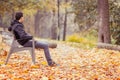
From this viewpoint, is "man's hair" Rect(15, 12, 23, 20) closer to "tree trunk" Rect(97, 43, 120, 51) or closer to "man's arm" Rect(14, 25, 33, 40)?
"man's arm" Rect(14, 25, 33, 40)

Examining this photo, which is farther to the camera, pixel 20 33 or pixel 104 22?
pixel 104 22

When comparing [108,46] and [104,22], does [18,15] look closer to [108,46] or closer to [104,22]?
[108,46]

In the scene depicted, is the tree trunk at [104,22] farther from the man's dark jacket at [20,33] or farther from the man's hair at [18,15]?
the man's dark jacket at [20,33]

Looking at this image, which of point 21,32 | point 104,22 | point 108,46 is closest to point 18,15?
point 21,32

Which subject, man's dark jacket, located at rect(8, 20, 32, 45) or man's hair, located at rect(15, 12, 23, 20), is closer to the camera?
man's dark jacket, located at rect(8, 20, 32, 45)

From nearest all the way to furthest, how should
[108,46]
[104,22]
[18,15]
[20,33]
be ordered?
1. [20,33]
2. [18,15]
3. [108,46]
4. [104,22]

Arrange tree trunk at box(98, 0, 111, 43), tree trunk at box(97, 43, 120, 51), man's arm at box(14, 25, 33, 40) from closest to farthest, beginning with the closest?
man's arm at box(14, 25, 33, 40) → tree trunk at box(97, 43, 120, 51) → tree trunk at box(98, 0, 111, 43)

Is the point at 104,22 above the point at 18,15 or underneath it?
underneath

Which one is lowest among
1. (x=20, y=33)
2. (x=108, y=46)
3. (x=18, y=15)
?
(x=108, y=46)

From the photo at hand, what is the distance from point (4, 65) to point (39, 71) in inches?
55.2

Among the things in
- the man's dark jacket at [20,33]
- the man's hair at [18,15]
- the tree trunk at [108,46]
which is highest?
the man's hair at [18,15]

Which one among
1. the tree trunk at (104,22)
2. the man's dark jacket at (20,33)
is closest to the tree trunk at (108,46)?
the tree trunk at (104,22)

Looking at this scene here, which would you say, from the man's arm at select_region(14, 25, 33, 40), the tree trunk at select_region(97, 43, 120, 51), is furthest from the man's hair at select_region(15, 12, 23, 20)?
the tree trunk at select_region(97, 43, 120, 51)

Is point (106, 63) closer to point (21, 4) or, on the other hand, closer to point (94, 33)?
point (21, 4)
